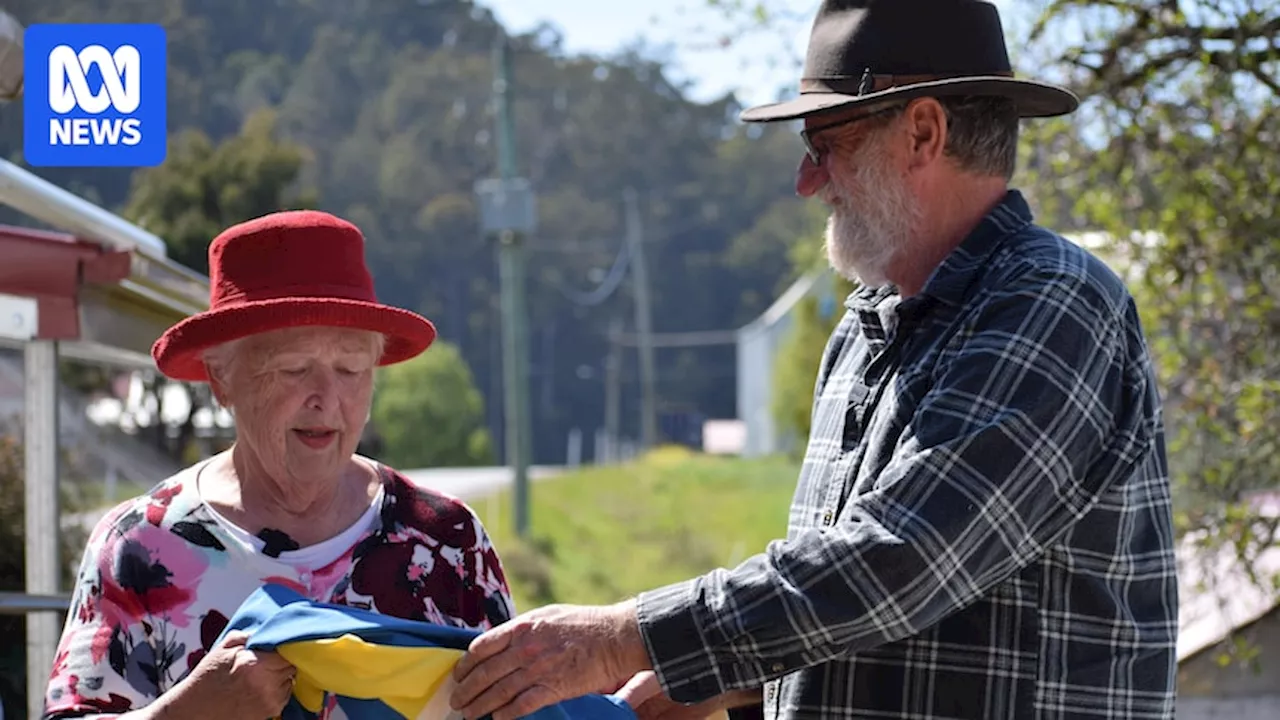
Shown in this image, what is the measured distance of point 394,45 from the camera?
76875 millimetres

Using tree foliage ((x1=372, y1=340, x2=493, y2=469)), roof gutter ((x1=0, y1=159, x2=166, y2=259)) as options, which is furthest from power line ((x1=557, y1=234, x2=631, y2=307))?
roof gutter ((x1=0, y1=159, x2=166, y2=259))

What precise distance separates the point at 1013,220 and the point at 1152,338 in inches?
146

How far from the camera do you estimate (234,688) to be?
7.29 feet

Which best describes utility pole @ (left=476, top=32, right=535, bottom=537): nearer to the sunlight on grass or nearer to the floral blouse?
the sunlight on grass

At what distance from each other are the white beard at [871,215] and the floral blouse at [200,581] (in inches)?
30.2

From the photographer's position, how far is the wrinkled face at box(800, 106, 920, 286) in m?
2.52

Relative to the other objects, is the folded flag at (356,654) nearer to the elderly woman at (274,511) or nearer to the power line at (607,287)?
the elderly woman at (274,511)

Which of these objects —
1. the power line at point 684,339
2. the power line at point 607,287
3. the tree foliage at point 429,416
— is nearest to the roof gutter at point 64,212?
the tree foliage at point 429,416

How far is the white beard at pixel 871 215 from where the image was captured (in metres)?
2.52

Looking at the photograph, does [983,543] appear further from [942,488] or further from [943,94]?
A: [943,94]

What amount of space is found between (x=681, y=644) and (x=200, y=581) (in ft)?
2.44

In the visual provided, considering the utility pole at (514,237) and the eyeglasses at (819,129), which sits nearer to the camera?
the eyeglasses at (819,129)

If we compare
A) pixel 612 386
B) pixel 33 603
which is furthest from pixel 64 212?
pixel 612 386

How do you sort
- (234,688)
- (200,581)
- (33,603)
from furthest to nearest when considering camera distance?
(33,603), (200,581), (234,688)
